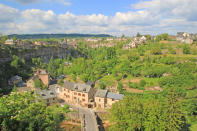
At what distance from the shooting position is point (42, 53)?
11588 cm

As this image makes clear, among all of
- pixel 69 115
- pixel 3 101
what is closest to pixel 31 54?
pixel 69 115

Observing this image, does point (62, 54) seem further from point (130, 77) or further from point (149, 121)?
point (149, 121)

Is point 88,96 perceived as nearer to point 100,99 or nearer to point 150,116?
point 100,99

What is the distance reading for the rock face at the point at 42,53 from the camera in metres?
82.1

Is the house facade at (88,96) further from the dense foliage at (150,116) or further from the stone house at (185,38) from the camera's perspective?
the stone house at (185,38)

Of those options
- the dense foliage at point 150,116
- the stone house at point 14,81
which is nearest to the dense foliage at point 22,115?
the dense foliage at point 150,116

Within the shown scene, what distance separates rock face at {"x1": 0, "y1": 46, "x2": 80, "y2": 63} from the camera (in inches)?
3230

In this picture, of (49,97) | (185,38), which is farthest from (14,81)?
(185,38)

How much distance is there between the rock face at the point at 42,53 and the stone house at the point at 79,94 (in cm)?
4372

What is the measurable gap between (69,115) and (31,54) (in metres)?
78.4

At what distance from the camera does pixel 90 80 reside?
65938 mm

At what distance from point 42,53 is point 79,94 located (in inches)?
3143

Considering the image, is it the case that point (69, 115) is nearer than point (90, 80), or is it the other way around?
point (69, 115)

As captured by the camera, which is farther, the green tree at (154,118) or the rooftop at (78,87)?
the rooftop at (78,87)
